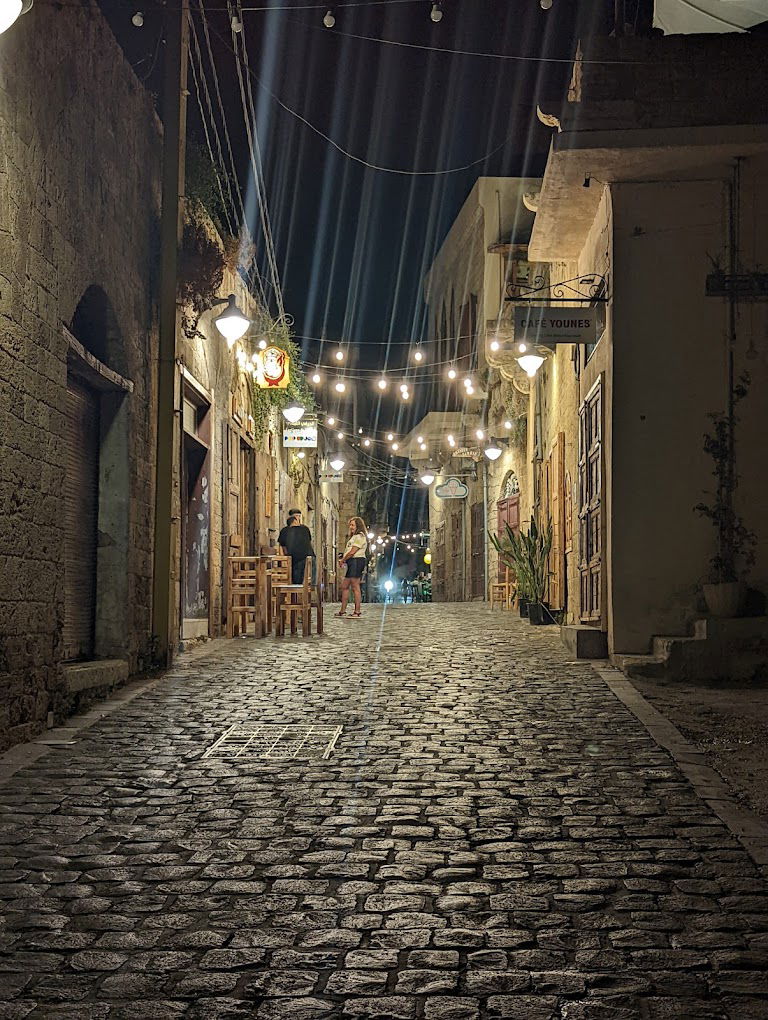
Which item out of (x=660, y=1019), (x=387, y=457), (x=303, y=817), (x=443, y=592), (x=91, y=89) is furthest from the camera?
(x=387, y=457)

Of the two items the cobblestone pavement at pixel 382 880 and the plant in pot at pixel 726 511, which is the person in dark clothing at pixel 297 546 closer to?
the plant in pot at pixel 726 511

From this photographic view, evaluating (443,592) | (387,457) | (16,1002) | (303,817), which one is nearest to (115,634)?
(303,817)

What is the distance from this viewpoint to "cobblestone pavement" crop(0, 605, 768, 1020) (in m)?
3.06

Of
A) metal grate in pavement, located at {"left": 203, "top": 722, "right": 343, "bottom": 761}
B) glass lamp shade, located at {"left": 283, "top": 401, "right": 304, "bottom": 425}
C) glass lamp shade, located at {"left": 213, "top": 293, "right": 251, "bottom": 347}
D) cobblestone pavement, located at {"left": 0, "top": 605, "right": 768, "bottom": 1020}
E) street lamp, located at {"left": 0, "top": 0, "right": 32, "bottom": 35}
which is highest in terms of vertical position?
glass lamp shade, located at {"left": 283, "top": 401, "right": 304, "bottom": 425}

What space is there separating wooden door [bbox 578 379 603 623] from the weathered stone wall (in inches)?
204

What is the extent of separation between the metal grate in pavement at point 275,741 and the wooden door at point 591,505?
17.8ft

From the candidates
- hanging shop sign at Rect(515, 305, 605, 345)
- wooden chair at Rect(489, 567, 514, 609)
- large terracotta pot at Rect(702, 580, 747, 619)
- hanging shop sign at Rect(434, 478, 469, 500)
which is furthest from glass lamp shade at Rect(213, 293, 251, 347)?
hanging shop sign at Rect(434, 478, 469, 500)

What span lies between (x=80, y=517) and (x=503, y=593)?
14697 millimetres

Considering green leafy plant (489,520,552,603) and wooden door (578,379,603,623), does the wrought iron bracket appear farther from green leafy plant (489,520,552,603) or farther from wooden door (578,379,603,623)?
green leafy plant (489,520,552,603)

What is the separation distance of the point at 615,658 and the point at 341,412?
1327 inches

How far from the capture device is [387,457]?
1948 inches

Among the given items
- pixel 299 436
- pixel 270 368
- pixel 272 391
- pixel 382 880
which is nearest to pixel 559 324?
pixel 270 368

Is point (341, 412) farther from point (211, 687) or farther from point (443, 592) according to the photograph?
point (211, 687)

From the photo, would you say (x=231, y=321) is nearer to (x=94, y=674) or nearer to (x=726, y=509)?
(x=94, y=674)
